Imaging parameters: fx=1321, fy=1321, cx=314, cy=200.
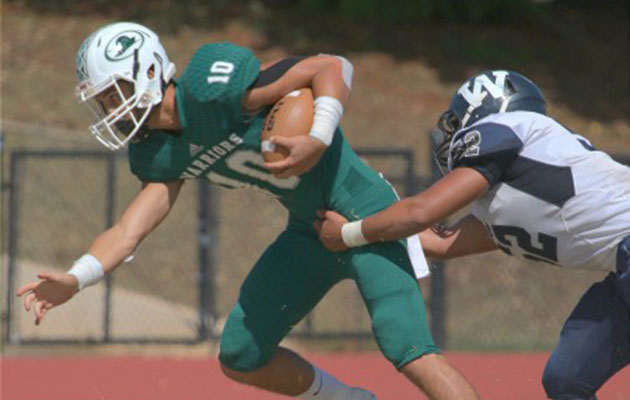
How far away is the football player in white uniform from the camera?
4859 mm

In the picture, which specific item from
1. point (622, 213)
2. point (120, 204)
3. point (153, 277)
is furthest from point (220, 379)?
point (622, 213)

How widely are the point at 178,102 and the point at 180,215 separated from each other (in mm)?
7401

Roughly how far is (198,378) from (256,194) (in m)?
2.94

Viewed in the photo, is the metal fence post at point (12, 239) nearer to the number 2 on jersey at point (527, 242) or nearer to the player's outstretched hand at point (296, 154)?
the player's outstretched hand at point (296, 154)

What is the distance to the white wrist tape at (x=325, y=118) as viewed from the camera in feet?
16.7

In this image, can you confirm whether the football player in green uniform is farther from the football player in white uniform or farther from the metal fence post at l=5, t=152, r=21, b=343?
the metal fence post at l=5, t=152, r=21, b=343

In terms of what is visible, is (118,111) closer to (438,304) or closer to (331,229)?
(331,229)

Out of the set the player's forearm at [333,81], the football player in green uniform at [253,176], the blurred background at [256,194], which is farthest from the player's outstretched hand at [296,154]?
the blurred background at [256,194]

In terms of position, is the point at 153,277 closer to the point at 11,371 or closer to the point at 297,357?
the point at 11,371

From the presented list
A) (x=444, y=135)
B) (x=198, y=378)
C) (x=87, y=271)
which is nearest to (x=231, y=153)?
(x=87, y=271)

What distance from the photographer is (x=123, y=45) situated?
17.2ft

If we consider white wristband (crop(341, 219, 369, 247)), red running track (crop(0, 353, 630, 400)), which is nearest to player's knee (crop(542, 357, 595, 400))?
white wristband (crop(341, 219, 369, 247))

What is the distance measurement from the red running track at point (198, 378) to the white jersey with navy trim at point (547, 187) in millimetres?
2413

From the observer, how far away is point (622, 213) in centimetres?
491
